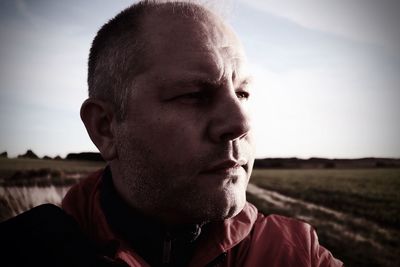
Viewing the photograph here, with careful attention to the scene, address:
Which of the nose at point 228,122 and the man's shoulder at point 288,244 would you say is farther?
the man's shoulder at point 288,244

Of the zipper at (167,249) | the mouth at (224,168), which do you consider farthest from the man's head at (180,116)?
the zipper at (167,249)

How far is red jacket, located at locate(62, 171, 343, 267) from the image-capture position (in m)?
1.85

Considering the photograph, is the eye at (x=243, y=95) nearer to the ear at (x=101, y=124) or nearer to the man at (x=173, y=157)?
the man at (x=173, y=157)

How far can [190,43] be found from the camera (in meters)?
1.79

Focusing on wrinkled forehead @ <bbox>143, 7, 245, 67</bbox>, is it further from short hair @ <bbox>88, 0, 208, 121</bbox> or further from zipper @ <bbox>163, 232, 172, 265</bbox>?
zipper @ <bbox>163, 232, 172, 265</bbox>

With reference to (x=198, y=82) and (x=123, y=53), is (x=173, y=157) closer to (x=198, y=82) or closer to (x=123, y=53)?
(x=198, y=82)

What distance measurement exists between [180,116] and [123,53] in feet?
2.11

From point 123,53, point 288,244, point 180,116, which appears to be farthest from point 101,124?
point 288,244

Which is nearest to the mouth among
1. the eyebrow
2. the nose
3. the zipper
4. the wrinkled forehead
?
the nose

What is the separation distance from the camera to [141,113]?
5.97 ft

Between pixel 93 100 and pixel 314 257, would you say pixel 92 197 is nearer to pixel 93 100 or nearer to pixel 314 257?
pixel 93 100

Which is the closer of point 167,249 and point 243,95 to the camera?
point 167,249

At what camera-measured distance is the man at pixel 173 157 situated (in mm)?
1675

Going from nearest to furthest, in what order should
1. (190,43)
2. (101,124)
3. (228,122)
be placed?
(228,122)
(190,43)
(101,124)
